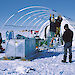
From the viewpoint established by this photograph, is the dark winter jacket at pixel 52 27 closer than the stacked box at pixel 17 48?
No

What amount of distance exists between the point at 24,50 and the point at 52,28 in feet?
23.4

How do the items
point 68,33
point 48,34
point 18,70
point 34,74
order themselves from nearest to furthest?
point 34,74, point 18,70, point 68,33, point 48,34

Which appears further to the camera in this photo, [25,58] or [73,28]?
[73,28]

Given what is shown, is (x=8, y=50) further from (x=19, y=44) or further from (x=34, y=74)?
(x=34, y=74)

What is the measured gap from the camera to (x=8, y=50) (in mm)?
7355

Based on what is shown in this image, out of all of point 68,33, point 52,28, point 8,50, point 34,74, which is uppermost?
point 52,28

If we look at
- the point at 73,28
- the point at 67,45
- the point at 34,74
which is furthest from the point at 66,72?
the point at 73,28

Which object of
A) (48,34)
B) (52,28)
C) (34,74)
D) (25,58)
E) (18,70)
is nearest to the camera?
(34,74)

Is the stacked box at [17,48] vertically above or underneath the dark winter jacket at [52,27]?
underneath

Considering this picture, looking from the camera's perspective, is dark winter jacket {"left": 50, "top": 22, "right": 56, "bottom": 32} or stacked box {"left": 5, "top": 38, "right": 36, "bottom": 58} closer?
stacked box {"left": 5, "top": 38, "right": 36, "bottom": 58}

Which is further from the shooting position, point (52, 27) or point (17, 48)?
point (52, 27)

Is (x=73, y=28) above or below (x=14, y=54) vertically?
above

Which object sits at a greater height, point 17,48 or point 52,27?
point 52,27

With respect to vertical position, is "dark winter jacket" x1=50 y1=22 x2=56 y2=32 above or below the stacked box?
above
